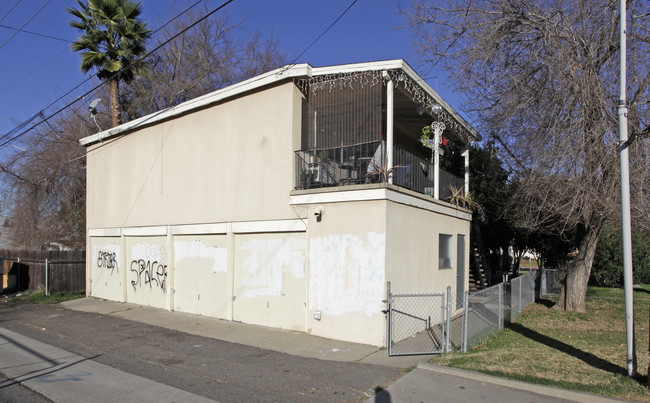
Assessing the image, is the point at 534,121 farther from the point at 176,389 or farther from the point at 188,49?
the point at 188,49

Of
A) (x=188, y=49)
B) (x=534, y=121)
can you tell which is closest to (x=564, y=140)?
(x=534, y=121)

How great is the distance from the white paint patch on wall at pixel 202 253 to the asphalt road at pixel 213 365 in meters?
2.07

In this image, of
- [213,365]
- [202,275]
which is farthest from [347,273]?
[202,275]

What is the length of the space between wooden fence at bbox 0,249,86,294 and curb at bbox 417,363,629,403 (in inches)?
579

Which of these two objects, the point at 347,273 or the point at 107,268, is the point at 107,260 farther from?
the point at 347,273

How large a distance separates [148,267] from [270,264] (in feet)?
17.5

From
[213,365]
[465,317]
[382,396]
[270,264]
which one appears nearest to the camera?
[382,396]

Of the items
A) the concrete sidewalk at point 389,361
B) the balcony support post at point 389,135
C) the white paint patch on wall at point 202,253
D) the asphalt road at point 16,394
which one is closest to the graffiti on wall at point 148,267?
the white paint patch on wall at point 202,253

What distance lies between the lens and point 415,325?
9539mm

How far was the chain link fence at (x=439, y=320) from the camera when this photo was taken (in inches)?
305

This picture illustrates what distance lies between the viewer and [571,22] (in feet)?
32.1

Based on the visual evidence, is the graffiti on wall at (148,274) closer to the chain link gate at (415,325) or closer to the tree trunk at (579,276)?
the chain link gate at (415,325)

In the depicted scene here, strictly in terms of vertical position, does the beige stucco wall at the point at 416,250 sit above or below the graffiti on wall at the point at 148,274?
above

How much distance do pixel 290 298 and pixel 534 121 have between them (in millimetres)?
7071
